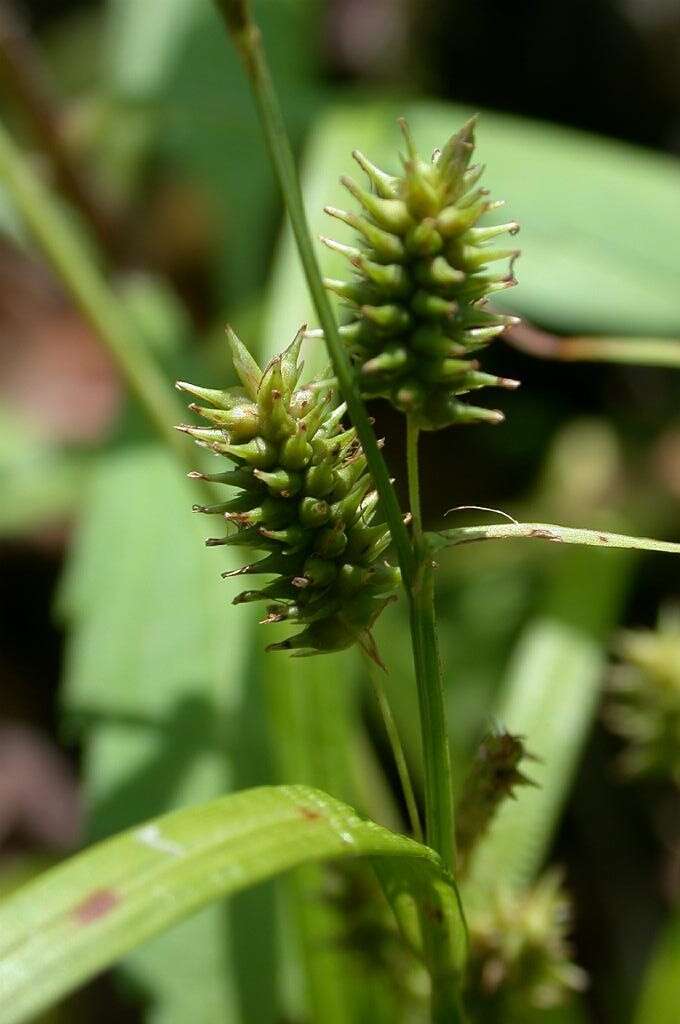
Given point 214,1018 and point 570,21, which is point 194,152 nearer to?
point 570,21

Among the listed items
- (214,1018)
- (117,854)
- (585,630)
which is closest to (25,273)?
(585,630)

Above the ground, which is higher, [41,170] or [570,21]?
[570,21]

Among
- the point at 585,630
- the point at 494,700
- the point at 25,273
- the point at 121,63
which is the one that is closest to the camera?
the point at 585,630

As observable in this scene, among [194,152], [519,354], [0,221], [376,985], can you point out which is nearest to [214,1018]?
[376,985]

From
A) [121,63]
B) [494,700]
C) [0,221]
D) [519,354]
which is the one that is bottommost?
[494,700]

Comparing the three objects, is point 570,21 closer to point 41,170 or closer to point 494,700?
point 41,170

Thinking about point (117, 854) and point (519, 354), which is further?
point (519, 354)

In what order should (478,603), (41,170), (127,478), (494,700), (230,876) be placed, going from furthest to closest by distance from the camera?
(41,170)
(478,603)
(494,700)
(127,478)
(230,876)
